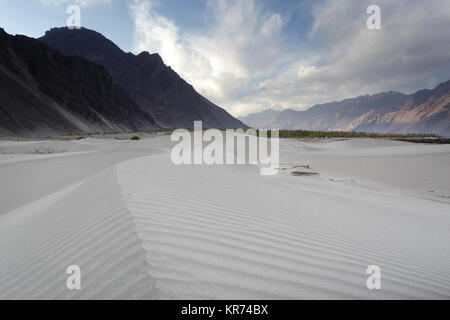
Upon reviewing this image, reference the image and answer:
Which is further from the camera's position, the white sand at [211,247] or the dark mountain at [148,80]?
the dark mountain at [148,80]

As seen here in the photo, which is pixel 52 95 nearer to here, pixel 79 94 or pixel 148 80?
pixel 79 94

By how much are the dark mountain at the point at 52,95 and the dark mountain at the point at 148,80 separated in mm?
27239

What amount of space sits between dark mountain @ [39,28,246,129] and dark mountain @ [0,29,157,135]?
89.4 ft

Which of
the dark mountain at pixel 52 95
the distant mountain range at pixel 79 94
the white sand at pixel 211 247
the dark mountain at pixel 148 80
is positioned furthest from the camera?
the dark mountain at pixel 148 80

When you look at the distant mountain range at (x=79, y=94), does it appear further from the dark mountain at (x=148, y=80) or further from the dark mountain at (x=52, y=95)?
the dark mountain at (x=148, y=80)

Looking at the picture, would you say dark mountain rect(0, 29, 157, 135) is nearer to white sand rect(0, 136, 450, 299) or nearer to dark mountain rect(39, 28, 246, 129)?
dark mountain rect(39, 28, 246, 129)

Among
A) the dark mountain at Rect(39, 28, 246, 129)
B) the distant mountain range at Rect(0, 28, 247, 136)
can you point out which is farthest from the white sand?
the dark mountain at Rect(39, 28, 246, 129)

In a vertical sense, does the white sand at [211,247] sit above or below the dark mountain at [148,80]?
below

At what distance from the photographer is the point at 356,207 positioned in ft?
14.5

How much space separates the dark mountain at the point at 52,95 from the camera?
135ft

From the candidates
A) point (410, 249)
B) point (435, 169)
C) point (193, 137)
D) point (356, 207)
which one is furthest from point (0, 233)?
point (193, 137)

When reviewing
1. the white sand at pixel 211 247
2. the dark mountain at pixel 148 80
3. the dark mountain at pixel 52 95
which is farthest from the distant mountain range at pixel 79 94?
the white sand at pixel 211 247
